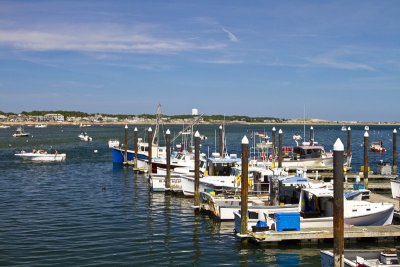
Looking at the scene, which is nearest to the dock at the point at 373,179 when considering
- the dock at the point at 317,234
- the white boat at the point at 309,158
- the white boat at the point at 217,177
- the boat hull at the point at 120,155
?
the white boat at the point at 309,158

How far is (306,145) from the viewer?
57719 millimetres

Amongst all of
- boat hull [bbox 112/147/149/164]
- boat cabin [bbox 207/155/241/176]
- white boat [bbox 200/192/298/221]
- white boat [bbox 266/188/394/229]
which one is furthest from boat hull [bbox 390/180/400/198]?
boat hull [bbox 112/147/149/164]

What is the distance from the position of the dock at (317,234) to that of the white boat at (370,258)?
200 inches

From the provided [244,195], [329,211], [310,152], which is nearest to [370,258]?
[329,211]

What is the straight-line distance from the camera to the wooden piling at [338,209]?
18484 millimetres

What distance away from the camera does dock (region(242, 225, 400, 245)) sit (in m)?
24.3

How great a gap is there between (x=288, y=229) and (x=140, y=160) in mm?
35255

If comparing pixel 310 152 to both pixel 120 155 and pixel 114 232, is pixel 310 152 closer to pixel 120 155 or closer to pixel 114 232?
pixel 120 155

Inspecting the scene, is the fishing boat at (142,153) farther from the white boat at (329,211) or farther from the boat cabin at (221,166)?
the white boat at (329,211)

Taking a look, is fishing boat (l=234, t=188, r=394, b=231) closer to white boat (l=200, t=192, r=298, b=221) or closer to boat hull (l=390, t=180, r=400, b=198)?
white boat (l=200, t=192, r=298, b=221)

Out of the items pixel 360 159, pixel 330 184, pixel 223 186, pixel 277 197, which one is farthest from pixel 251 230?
pixel 360 159

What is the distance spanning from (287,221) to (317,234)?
4.93 ft

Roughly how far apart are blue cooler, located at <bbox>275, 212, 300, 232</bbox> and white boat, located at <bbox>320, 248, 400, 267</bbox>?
546 cm

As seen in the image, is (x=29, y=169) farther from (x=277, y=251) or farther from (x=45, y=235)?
(x=277, y=251)
